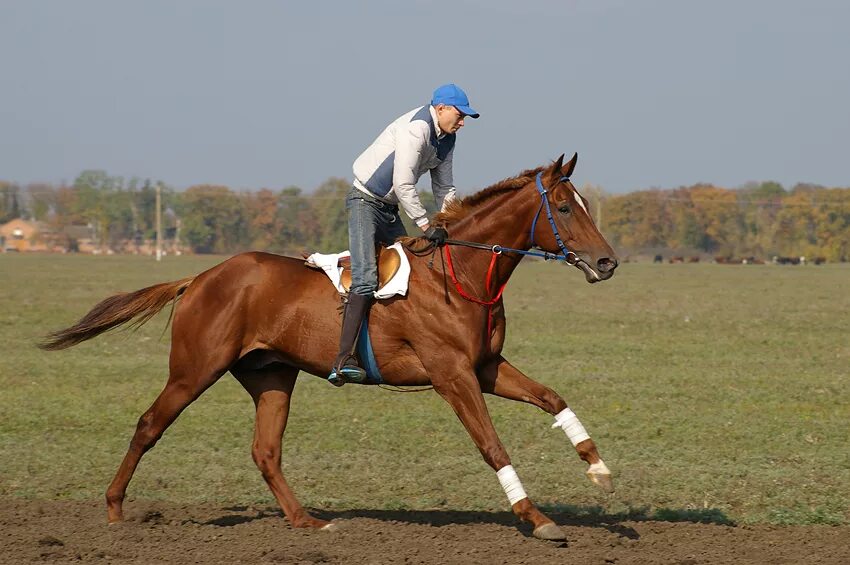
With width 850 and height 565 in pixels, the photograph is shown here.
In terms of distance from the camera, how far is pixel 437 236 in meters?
8.55

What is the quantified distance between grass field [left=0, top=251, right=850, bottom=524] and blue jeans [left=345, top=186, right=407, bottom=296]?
7.12ft

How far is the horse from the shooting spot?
8148mm

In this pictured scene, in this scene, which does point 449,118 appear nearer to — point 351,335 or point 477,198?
point 477,198

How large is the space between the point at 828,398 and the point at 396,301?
31.2 ft

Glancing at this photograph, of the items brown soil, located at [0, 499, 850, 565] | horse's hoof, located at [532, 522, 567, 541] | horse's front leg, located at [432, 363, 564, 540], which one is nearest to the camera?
brown soil, located at [0, 499, 850, 565]

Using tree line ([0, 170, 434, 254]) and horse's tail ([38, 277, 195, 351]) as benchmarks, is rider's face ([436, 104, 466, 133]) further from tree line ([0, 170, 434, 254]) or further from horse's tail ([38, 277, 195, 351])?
tree line ([0, 170, 434, 254])

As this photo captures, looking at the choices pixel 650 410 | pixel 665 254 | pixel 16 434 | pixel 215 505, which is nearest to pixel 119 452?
pixel 16 434

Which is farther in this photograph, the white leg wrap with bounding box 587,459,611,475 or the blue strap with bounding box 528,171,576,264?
the blue strap with bounding box 528,171,576,264

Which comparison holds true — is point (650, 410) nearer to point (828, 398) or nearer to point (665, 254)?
point (828, 398)

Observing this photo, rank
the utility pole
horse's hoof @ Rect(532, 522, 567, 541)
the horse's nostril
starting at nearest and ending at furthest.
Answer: horse's hoof @ Rect(532, 522, 567, 541)
the horse's nostril
the utility pole

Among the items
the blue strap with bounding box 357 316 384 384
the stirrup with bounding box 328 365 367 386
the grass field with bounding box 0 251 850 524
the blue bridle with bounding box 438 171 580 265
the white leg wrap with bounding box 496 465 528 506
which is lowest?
the grass field with bounding box 0 251 850 524

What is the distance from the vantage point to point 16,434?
42.8 feet

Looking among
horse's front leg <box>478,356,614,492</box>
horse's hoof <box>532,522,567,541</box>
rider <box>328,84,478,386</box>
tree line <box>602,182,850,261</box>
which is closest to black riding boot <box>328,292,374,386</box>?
rider <box>328,84,478,386</box>

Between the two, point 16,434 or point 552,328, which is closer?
point 16,434
